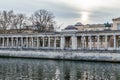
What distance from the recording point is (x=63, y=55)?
6538cm

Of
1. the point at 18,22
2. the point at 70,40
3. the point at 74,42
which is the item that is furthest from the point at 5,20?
the point at 74,42

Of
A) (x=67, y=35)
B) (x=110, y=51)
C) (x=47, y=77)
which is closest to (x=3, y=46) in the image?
(x=67, y=35)

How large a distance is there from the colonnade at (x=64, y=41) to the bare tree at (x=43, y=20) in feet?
53.6

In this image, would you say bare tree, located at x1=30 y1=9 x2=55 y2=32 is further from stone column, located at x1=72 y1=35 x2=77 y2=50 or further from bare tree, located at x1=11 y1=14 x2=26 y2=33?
stone column, located at x1=72 y1=35 x2=77 y2=50

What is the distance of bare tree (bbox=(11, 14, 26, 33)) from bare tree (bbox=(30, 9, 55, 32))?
278 cm

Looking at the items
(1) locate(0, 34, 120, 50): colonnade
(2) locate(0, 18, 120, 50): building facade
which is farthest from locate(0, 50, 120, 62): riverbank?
(1) locate(0, 34, 120, 50): colonnade

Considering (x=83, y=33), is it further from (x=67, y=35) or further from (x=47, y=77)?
(x=47, y=77)

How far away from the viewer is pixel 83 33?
2670 inches

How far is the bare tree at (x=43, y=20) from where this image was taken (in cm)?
10056

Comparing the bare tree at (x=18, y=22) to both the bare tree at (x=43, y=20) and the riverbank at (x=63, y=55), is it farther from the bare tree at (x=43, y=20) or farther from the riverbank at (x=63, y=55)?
the riverbank at (x=63, y=55)

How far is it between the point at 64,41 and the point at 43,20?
→ 103 ft

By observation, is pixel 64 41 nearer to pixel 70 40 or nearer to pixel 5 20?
pixel 70 40

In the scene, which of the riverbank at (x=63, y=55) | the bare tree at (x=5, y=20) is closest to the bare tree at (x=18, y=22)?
the bare tree at (x=5, y=20)

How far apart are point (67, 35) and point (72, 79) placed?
36117 millimetres
